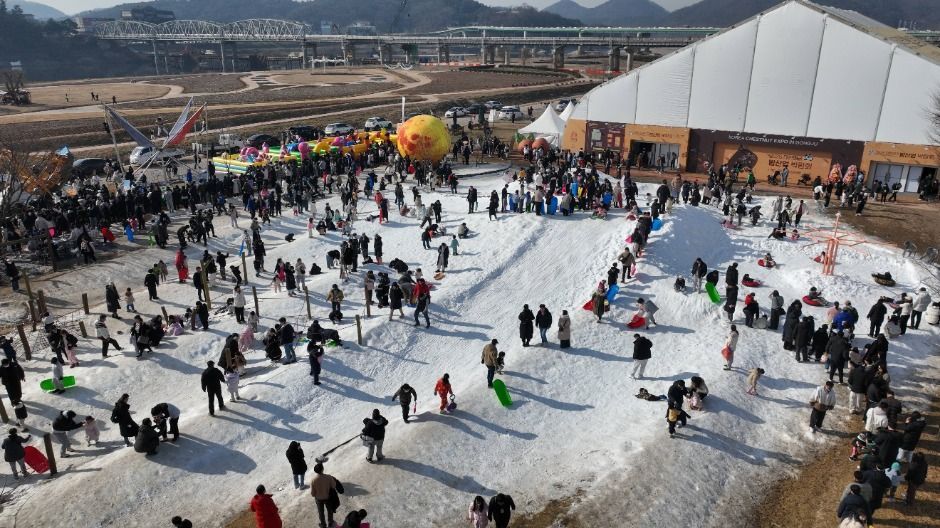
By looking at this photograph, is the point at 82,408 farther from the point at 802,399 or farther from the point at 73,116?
the point at 73,116

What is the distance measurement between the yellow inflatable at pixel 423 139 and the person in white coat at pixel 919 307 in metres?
25.0

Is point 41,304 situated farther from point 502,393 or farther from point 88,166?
point 88,166

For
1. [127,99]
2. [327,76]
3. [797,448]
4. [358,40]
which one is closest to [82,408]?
[797,448]

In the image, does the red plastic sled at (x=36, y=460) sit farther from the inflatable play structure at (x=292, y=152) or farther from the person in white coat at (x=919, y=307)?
the inflatable play structure at (x=292, y=152)

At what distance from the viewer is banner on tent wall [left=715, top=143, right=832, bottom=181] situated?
35344 millimetres

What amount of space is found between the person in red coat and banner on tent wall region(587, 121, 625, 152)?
34615 mm

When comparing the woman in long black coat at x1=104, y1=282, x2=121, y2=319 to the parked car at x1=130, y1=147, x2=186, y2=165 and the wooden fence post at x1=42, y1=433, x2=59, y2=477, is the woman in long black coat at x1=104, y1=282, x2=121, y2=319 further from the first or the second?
the parked car at x1=130, y1=147, x2=186, y2=165

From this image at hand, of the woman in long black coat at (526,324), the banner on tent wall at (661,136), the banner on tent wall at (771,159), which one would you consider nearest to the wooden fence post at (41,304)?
the woman in long black coat at (526,324)

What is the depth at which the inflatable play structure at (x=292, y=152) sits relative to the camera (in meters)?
39.4

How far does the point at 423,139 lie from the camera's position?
36.7 metres

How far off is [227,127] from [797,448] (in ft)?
195

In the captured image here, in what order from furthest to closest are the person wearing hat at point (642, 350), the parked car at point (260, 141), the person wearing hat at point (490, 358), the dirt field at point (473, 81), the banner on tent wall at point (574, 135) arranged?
the dirt field at point (473, 81), the parked car at point (260, 141), the banner on tent wall at point (574, 135), the person wearing hat at point (642, 350), the person wearing hat at point (490, 358)

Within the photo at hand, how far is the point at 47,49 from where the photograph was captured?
14938cm

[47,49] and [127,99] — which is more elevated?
[47,49]
